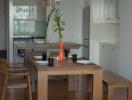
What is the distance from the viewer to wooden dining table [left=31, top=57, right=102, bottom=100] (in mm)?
4105

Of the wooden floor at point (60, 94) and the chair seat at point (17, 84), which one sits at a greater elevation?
the chair seat at point (17, 84)

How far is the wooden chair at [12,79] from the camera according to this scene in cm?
431

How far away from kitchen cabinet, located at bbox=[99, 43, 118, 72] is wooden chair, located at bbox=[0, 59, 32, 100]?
2.49m

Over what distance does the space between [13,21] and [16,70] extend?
380 cm

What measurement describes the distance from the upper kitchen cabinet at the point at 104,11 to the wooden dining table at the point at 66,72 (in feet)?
11.6

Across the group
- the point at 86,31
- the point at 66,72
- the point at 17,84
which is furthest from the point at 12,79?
the point at 86,31

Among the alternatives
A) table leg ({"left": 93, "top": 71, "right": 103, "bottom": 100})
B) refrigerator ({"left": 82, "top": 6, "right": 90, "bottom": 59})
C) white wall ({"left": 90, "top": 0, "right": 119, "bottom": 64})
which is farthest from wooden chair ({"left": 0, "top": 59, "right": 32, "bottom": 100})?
refrigerator ({"left": 82, "top": 6, "right": 90, "bottom": 59})

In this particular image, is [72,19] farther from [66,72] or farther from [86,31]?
[66,72]

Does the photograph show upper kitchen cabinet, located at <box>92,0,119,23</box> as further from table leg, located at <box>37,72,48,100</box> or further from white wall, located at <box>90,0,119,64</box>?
table leg, located at <box>37,72,48,100</box>

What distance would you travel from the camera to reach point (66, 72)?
4156 mm

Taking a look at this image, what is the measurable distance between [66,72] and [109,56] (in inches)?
125

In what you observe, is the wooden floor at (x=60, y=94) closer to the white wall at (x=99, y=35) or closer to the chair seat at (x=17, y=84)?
the chair seat at (x=17, y=84)

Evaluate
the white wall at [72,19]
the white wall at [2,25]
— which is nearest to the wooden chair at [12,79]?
the white wall at [72,19]

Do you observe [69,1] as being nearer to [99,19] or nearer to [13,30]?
[99,19]
